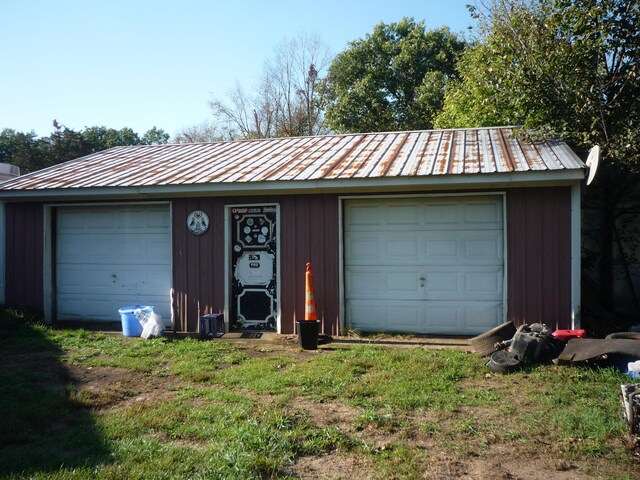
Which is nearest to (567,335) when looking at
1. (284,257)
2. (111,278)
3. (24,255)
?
(284,257)

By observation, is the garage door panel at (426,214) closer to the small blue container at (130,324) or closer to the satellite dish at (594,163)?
the satellite dish at (594,163)

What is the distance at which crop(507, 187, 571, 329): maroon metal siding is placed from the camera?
849 centimetres

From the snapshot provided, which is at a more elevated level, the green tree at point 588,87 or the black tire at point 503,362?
the green tree at point 588,87

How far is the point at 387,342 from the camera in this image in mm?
8828

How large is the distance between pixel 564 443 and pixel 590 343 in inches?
103

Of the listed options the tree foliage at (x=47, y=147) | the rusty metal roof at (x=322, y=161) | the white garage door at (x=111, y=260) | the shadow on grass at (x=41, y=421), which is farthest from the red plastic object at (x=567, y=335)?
the tree foliage at (x=47, y=147)

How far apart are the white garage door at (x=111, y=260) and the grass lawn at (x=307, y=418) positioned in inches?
113

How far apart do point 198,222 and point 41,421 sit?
537 cm

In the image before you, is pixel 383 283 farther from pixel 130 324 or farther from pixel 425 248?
pixel 130 324

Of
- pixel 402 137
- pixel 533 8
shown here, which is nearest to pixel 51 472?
pixel 402 137

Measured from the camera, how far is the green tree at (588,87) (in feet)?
32.2

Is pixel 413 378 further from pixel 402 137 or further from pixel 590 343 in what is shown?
pixel 402 137

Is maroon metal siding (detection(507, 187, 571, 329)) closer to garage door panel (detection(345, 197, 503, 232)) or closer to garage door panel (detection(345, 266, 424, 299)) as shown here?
garage door panel (detection(345, 197, 503, 232))

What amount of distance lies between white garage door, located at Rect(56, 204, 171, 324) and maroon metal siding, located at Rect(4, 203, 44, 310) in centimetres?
34
